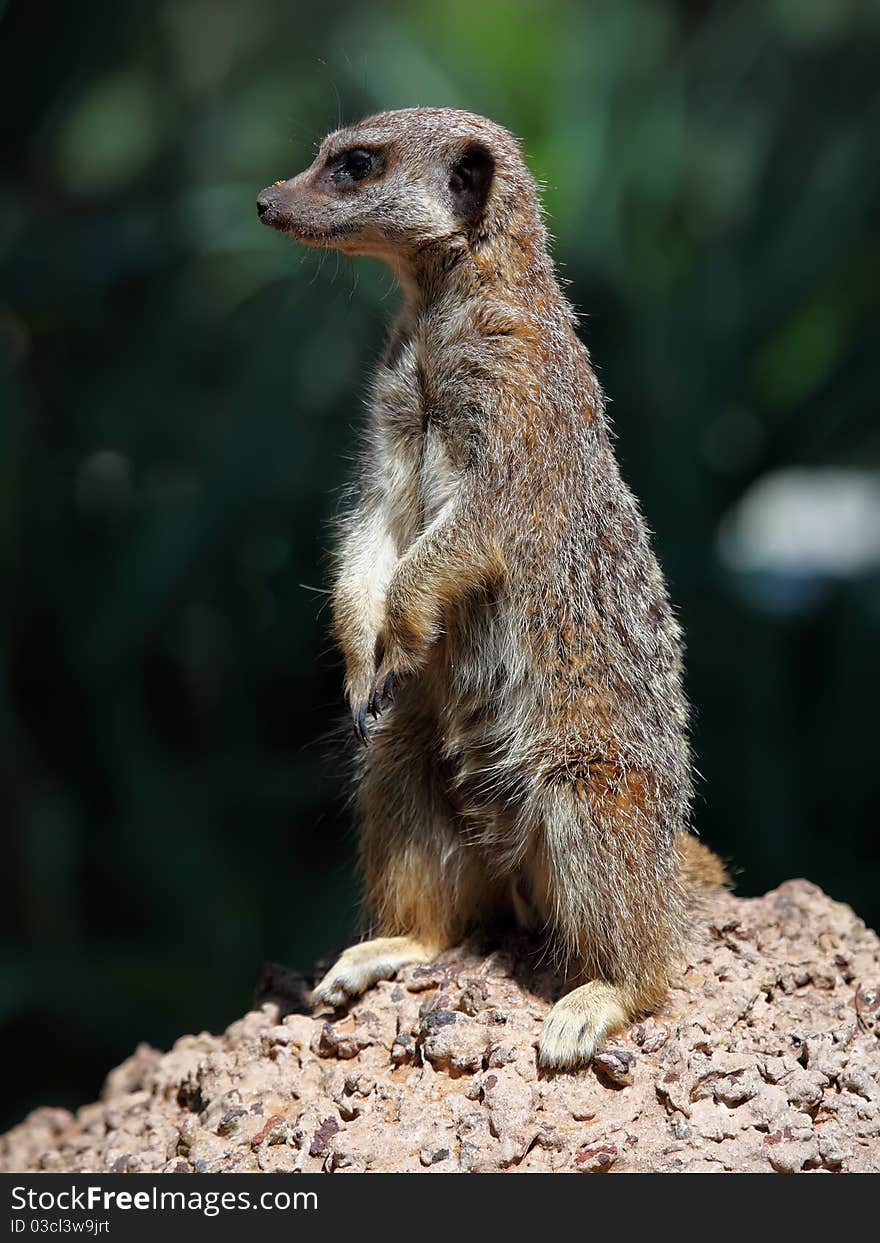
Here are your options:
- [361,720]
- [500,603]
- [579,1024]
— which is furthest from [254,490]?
[579,1024]

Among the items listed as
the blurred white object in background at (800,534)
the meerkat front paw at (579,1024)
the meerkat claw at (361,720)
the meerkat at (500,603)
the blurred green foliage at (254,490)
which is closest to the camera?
the meerkat front paw at (579,1024)

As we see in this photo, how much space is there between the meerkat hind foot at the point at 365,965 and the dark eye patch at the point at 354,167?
5.26 ft

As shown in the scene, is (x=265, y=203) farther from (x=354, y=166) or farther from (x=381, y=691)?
(x=381, y=691)

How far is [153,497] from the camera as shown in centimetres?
599

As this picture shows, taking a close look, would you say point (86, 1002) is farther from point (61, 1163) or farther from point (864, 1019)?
point (864, 1019)

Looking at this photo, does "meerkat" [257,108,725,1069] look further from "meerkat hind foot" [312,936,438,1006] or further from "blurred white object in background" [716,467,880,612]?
"blurred white object in background" [716,467,880,612]

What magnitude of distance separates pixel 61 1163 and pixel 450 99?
4.81m

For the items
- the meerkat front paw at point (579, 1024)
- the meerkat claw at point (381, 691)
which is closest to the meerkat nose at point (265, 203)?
the meerkat claw at point (381, 691)

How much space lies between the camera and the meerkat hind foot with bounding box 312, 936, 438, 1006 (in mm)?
3133

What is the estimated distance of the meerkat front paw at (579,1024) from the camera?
110 inches

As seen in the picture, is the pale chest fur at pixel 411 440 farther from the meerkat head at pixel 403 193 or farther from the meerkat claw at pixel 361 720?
the meerkat claw at pixel 361 720

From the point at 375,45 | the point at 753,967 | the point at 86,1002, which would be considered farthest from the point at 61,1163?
the point at 375,45

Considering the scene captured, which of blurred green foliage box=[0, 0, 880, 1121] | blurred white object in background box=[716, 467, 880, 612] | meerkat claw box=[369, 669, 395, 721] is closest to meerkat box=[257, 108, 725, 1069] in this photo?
meerkat claw box=[369, 669, 395, 721]

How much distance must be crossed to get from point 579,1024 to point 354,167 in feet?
5.80
